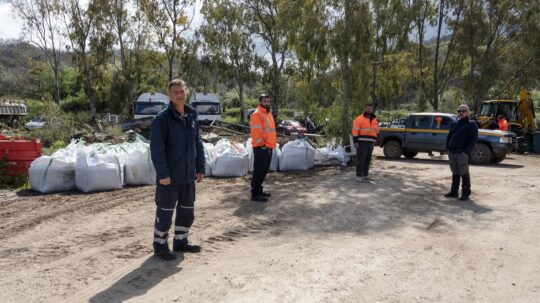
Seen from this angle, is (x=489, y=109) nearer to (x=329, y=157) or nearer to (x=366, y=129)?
(x=329, y=157)

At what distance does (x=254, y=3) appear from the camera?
30.5 m

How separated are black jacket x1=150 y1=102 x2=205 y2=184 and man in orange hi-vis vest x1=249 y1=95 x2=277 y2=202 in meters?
2.90

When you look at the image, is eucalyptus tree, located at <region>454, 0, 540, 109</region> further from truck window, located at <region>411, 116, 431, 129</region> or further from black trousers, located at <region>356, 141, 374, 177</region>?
black trousers, located at <region>356, 141, 374, 177</region>

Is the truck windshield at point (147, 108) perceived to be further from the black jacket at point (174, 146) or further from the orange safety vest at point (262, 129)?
the black jacket at point (174, 146)

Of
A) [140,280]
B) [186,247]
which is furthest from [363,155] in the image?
[140,280]

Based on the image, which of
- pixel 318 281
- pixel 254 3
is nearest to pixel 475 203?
pixel 318 281

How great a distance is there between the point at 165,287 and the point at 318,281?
140 centimetres

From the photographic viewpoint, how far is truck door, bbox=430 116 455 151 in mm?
14719

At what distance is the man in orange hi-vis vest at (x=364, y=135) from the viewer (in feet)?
31.2

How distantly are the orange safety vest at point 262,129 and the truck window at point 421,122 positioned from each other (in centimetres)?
899

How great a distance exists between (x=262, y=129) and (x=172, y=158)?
10.5ft

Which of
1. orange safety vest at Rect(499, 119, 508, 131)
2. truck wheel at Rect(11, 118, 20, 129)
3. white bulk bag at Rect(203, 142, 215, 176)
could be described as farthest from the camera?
truck wheel at Rect(11, 118, 20, 129)

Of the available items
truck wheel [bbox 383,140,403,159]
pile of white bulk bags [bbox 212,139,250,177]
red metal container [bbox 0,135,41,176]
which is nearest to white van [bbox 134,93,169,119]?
truck wheel [bbox 383,140,403,159]

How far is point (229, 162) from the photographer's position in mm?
10141
